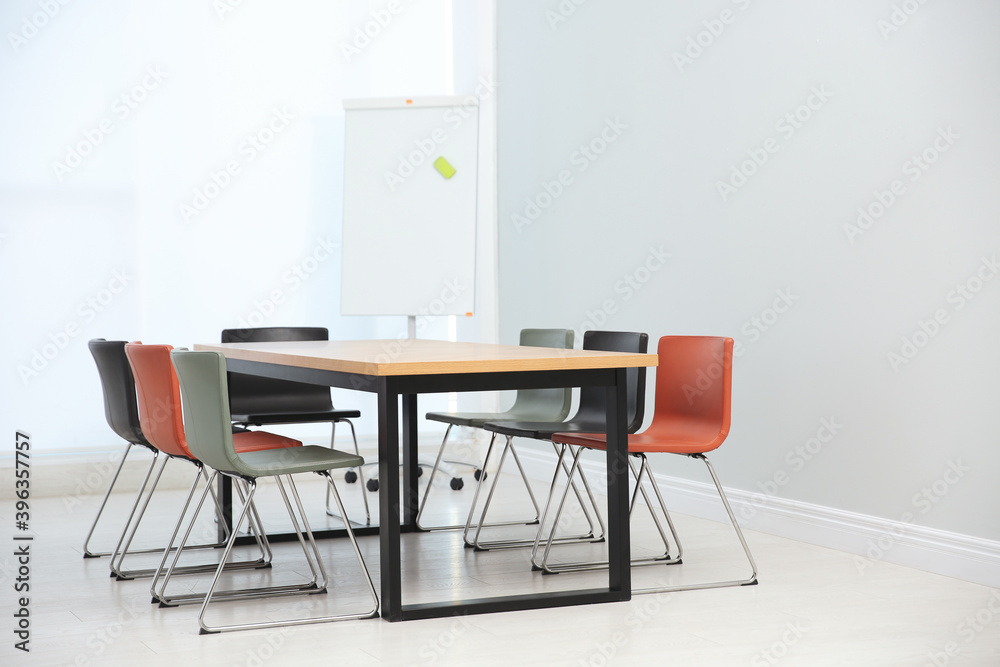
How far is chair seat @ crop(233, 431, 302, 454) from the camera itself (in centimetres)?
353

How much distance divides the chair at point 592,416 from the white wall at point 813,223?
74 centimetres

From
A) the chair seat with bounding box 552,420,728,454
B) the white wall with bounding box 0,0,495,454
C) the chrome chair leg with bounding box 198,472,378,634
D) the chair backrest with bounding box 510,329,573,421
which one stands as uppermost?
the white wall with bounding box 0,0,495,454

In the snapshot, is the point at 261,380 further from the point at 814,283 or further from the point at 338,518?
the point at 814,283

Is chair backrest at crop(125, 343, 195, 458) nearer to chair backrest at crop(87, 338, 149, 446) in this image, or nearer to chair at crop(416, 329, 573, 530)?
chair backrest at crop(87, 338, 149, 446)

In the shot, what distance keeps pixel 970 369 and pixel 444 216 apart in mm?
3288

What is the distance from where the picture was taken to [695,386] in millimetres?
3770

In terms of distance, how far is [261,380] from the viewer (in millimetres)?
4832

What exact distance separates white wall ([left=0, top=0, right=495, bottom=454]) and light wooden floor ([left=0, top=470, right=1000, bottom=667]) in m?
2.08

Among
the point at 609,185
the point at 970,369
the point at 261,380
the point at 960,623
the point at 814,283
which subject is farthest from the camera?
the point at 609,185

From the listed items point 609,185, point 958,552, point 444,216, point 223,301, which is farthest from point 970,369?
point 223,301

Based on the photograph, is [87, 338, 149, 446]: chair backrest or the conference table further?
[87, 338, 149, 446]: chair backrest

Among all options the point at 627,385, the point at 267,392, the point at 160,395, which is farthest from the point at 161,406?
the point at 627,385

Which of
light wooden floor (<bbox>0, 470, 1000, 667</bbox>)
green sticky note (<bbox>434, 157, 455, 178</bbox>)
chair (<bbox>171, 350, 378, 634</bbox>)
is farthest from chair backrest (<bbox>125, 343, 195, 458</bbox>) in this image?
green sticky note (<bbox>434, 157, 455, 178</bbox>)

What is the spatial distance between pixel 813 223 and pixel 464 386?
1.81 meters
